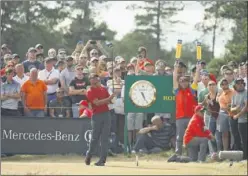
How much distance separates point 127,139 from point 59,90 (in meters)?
1.93

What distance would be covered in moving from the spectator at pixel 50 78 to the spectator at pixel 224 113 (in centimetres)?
362

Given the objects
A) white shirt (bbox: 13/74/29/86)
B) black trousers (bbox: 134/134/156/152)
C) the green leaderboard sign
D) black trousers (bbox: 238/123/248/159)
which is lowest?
black trousers (bbox: 134/134/156/152)

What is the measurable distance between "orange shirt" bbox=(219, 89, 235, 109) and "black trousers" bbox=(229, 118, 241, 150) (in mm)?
337

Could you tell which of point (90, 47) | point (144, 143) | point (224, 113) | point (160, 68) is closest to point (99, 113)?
point (144, 143)

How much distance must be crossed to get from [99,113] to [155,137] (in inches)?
125

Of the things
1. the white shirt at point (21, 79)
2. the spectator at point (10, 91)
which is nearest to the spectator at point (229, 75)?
the white shirt at point (21, 79)

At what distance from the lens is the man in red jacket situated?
59.0 feet

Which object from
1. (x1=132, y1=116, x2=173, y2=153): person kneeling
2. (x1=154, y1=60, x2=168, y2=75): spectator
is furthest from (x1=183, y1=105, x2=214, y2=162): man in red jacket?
(x1=154, y1=60, x2=168, y2=75): spectator

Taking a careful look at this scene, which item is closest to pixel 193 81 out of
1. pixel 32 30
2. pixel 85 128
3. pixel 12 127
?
pixel 85 128

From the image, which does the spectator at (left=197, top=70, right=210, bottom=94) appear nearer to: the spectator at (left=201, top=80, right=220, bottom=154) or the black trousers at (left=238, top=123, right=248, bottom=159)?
the spectator at (left=201, top=80, right=220, bottom=154)

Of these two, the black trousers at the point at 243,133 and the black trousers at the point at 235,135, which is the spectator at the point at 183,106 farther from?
the black trousers at the point at 243,133

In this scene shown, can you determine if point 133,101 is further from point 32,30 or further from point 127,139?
point 32,30

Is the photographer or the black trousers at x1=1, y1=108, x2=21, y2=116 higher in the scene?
the photographer

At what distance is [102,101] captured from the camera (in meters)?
16.2
